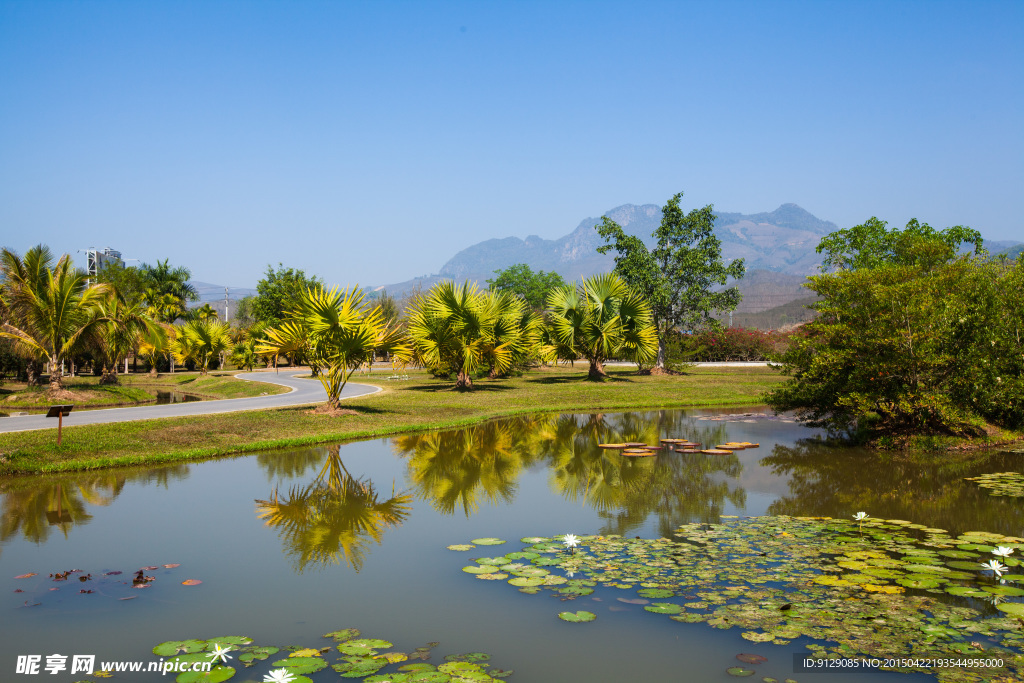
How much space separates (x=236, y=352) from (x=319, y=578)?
5354 cm

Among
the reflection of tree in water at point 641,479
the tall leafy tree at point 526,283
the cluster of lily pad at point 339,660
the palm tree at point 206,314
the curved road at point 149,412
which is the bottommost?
the reflection of tree in water at point 641,479

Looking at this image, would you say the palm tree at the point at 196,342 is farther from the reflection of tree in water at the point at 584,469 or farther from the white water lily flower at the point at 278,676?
the white water lily flower at the point at 278,676

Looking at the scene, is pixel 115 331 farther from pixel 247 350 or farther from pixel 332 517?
pixel 247 350

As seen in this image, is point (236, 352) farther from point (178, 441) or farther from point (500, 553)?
point (500, 553)

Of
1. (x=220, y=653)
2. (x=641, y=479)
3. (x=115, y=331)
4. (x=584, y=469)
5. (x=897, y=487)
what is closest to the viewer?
(x=220, y=653)

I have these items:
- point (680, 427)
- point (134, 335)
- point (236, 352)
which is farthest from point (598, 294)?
point (236, 352)

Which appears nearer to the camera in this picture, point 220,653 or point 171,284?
point 220,653

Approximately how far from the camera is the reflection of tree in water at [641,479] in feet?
31.0

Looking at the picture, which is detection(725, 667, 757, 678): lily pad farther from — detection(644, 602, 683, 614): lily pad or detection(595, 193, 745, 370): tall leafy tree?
detection(595, 193, 745, 370): tall leafy tree

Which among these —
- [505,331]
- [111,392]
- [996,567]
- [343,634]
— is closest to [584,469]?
[996,567]

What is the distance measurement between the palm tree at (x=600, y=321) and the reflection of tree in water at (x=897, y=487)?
56.2 ft

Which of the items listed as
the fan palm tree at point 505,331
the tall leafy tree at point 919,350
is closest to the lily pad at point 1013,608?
the tall leafy tree at point 919,350

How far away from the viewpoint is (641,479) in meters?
11.8

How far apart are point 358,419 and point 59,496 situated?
860 centimetres
